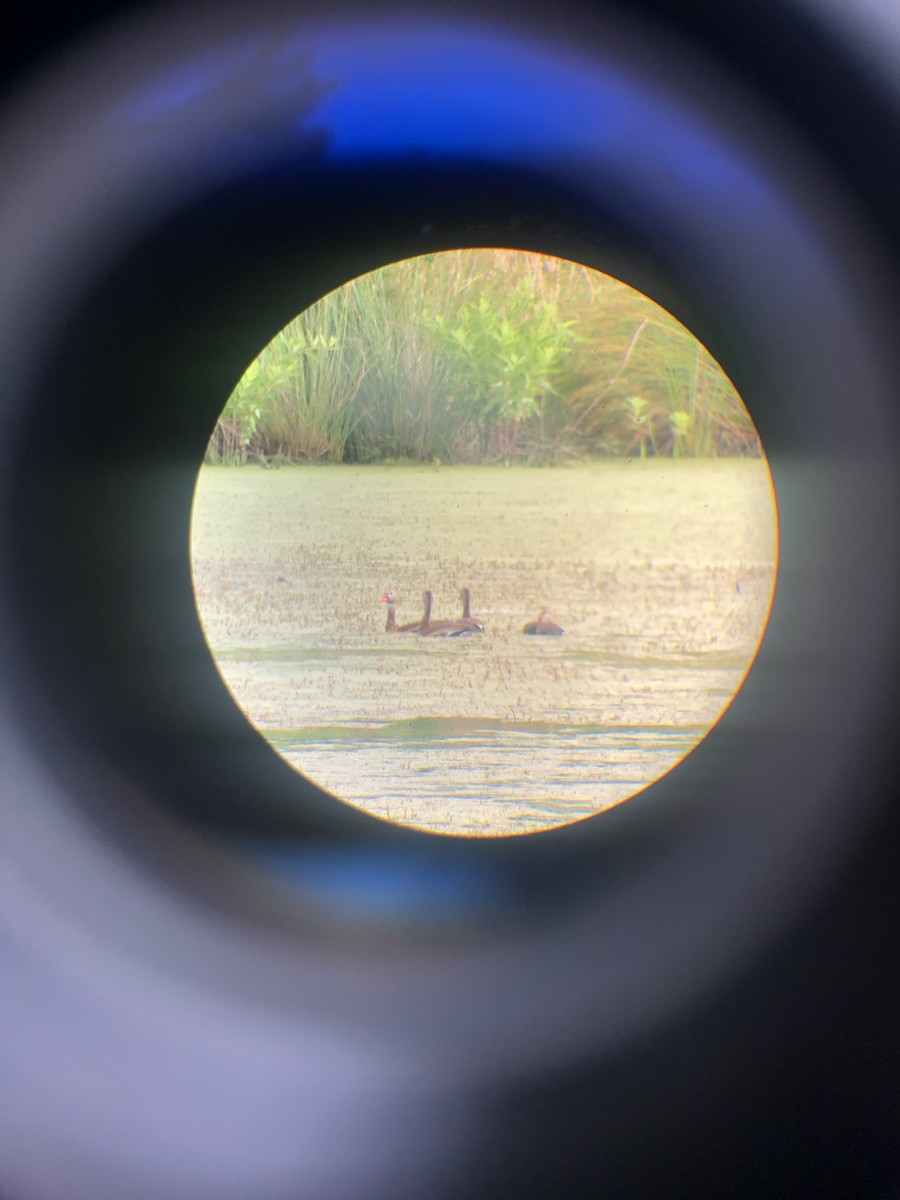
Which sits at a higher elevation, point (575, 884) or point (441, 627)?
point (441, 627)

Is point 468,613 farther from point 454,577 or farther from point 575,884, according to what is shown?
point 575,884

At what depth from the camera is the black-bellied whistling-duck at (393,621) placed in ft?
17.4

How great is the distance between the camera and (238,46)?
81cm

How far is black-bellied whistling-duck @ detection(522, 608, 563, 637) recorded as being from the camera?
5117mm

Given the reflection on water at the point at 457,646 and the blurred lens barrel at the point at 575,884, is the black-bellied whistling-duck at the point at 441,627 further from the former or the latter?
the blurred lens barrel at the point at 575,884

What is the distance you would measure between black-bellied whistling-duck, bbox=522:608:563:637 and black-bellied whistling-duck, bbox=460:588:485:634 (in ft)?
0.63

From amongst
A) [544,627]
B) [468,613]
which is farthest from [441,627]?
[544,627]

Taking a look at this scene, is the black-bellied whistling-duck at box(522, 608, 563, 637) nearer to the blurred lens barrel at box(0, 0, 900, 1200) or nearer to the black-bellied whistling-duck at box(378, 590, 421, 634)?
the black-bellied whistling-duck at box(378, 590, 421, 634)

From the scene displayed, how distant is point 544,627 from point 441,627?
0.47 m

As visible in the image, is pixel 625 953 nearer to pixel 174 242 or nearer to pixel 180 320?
pixel 174 242

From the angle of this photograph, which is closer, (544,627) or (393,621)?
(544,627)

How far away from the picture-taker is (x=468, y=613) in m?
5.41

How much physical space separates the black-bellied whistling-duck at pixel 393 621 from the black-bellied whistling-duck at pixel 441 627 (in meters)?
0.04

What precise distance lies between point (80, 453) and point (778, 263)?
2.57 ft
